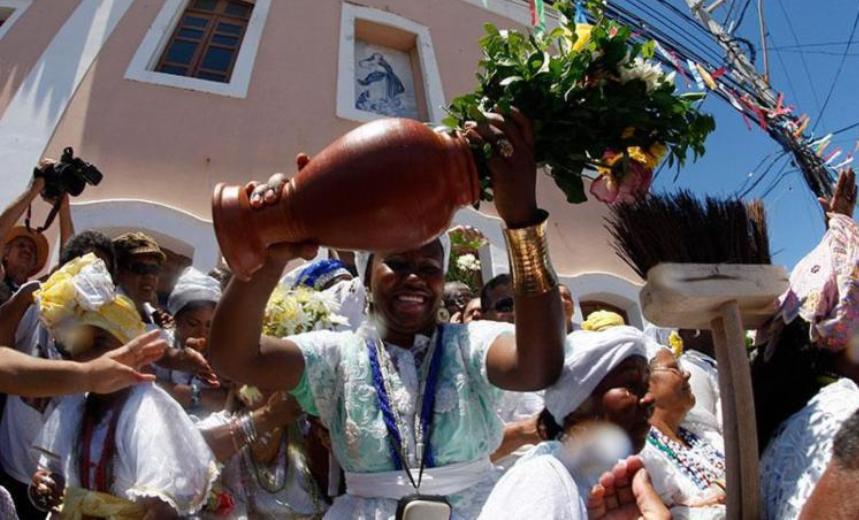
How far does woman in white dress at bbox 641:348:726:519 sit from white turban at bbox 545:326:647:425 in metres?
0.26

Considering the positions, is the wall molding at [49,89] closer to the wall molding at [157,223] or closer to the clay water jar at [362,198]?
the wall molding at [157,223]

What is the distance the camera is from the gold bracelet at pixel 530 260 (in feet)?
5.28

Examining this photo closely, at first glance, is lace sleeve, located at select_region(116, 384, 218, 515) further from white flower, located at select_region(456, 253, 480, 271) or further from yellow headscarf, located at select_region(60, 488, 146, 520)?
white flower, located at select_region(456, 253, 480, 271)

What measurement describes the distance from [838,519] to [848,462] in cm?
9

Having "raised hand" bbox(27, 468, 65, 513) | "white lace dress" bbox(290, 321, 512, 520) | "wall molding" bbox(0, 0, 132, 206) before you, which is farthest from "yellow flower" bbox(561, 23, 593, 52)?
"wall molding" bbox(0, 0, 132, 206)

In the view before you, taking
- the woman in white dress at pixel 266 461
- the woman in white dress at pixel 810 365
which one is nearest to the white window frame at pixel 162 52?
the woman in white dress at pixel 266 461

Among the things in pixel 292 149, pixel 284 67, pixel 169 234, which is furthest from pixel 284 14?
pixel 169 234

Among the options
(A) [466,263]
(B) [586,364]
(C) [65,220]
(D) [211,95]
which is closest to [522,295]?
(B) [586,364]

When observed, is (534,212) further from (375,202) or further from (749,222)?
(749,222)

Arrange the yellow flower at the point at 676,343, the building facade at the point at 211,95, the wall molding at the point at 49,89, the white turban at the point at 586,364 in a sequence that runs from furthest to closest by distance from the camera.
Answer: the building facade at the point at 211,95 → the wall molding at the point at 49,89 → the yellow flower at the point at 676,343 → the white turban at the point at 586,364

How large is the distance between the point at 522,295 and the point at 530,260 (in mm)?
86

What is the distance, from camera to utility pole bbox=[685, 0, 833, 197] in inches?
352

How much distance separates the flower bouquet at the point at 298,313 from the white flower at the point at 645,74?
1.46 meters

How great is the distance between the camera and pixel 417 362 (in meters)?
2.06
